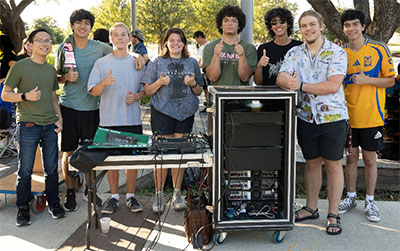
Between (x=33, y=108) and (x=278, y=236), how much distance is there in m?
2.45

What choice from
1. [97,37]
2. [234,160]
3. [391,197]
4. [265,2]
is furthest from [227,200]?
[265,2]


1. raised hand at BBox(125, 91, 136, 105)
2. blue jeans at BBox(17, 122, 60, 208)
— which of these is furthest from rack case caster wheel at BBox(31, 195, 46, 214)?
raised hand at BBox(125, 91, 136, 105)

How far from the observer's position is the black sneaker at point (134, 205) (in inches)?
163

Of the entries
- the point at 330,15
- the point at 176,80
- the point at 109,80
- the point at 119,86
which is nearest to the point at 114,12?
the point at 330,15

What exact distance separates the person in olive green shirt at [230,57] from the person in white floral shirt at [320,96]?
0.49m

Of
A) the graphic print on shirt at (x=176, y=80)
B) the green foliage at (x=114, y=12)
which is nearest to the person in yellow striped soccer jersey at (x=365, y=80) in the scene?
the graphic print on shirt at (x=176, y=80)

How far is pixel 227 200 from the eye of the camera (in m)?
3.51

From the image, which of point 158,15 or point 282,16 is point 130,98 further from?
point 158,15

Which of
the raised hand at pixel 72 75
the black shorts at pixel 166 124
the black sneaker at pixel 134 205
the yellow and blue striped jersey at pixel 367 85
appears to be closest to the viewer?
the yellow and blue striped jersey at pixel 367 85

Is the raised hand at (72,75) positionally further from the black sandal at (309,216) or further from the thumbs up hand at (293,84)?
the black sandal at (309,216)

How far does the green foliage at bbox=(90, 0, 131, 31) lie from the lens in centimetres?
2959

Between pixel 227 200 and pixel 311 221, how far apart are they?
98cm

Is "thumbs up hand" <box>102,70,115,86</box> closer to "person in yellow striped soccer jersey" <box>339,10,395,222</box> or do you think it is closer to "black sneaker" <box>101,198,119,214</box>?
"black sneaker" <box>101,198,119,214</box>

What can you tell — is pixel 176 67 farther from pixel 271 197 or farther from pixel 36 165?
pixel 36 165
